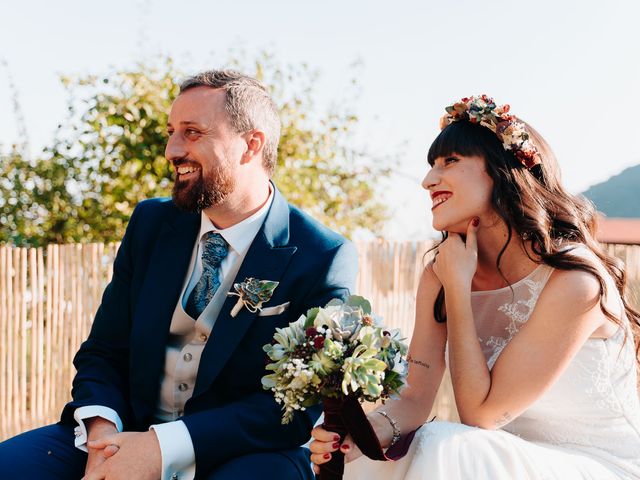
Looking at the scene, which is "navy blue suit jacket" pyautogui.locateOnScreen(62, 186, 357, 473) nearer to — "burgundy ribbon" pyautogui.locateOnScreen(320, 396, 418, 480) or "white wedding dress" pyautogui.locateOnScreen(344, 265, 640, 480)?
"burgundy ribbon" pyautogui.locateOnScreen(320, 396, 418, 480)

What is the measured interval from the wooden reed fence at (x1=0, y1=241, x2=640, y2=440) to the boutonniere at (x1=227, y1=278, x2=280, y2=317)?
3.48 m

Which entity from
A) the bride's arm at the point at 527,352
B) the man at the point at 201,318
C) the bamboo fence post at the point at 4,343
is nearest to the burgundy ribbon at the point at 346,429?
the man at the point at 201,318

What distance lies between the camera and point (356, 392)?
7.57ft

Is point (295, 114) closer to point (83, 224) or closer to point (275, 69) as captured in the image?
point (275, 69)

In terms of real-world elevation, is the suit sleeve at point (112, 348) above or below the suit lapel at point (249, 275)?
below

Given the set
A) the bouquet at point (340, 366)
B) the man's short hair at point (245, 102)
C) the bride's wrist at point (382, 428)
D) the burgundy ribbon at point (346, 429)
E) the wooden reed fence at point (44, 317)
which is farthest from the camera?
the wooden reed fence at point (44, 317)

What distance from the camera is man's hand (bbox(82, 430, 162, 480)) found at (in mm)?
2662

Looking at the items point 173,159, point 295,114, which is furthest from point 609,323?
point 295,114

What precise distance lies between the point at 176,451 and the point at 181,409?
14.8 inches

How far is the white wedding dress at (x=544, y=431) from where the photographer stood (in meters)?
2.52

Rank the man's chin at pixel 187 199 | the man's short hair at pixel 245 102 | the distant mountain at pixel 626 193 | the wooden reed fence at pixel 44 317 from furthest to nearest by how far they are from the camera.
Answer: the distant mountain at pixel 626 193 < the wooden reed fence at pixel 44 317 < the man's short hair at pixel 245 102 < the man's chin at pixel 187 199

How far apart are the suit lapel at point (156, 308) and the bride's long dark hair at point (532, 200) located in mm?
1146

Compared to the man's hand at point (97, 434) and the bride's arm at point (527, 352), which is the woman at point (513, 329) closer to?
the bride's arm at point (527, 352)

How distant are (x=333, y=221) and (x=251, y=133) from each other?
18.8ft
